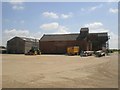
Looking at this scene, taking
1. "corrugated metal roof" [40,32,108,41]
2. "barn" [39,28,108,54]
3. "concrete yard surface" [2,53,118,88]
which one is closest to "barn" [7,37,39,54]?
"barn" [39,28,108,54]

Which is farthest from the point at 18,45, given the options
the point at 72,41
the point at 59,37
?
the point at 72,41

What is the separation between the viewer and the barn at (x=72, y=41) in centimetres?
7926

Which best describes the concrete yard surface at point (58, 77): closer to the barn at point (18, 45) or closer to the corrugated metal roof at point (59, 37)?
the corrugated metal roof at point (59, 37)

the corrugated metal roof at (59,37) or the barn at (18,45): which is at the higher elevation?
the corrugated metal roof at (59,37)

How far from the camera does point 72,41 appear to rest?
79.1 meters

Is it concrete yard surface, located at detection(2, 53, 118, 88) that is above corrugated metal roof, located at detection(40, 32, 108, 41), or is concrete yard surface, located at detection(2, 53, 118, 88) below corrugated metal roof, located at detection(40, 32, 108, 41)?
below

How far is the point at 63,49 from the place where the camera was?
3152 inches

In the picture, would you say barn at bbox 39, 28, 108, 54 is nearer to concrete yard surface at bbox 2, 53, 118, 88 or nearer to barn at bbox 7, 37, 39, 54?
barn at bbox 7, 37, 39, 54

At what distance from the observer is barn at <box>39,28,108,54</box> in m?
79.3

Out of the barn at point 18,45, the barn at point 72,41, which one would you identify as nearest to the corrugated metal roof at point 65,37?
the barn at point 72,41

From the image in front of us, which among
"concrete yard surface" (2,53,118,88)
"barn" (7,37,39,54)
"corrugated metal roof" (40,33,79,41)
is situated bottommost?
"concrete yard surface" (2,53,118,88)

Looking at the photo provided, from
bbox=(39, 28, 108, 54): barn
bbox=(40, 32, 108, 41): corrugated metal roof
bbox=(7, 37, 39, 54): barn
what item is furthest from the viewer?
bbox=(7, 37, 39, 54): barn

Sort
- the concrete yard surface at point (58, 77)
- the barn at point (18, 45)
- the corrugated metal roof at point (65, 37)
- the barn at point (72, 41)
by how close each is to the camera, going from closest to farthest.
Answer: the concrete yard surface at point (58, 77), the barn at point (72, 41), the corrugated metal roof at point (65, 37), the barn at point (18, 45)

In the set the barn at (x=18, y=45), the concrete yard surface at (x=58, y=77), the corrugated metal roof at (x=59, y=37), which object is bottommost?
the concrete yard surface at (x=58, y=77)
